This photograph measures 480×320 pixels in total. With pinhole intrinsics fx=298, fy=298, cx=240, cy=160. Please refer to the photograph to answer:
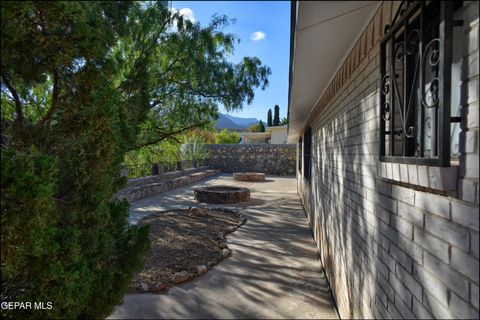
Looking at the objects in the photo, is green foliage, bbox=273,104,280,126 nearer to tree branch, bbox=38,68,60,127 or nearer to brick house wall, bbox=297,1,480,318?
brick house wall, bbox=297,1,480,318

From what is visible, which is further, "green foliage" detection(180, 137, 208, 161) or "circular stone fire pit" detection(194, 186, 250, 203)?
"green foliage" detection(180, 137, 208, 161)

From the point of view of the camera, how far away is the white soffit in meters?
1.98

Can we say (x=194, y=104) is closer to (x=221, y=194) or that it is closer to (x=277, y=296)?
(x=221, y=194)

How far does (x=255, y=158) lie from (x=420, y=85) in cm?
2266

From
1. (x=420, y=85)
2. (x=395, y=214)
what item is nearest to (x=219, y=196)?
(x=395, y=214)

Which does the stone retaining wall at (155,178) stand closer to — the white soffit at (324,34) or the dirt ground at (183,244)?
the dirt ground at (183,244)

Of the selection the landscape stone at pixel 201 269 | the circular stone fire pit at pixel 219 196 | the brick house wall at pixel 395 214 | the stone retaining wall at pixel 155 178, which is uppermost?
the brick house wall at pixel 395 214

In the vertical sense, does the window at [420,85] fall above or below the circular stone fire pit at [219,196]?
above

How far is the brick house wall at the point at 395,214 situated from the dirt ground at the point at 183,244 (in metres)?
2.28

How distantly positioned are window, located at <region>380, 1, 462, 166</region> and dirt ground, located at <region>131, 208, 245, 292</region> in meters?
3.28

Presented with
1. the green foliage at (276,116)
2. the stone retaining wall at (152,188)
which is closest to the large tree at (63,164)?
the stone retaining wall at (152,188)

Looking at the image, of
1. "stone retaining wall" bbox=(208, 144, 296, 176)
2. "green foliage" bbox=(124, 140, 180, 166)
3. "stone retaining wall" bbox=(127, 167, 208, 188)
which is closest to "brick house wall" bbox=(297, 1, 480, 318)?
"green foliage" bbox=(124, 140, 180, 166)

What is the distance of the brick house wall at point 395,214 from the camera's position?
117 cm

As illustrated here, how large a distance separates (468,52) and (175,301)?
3839mm
